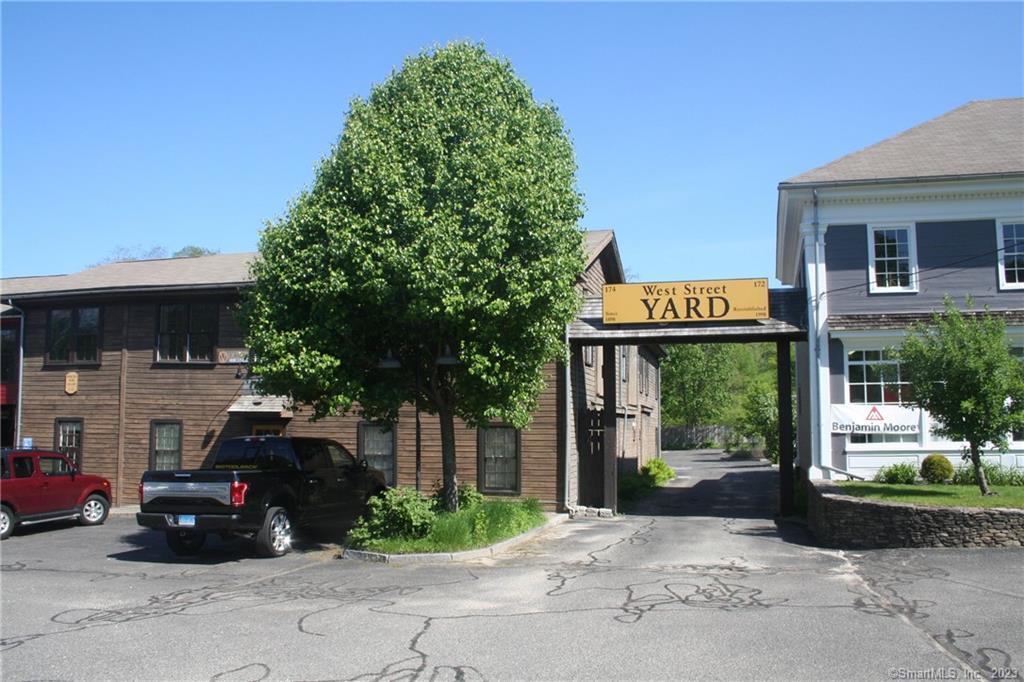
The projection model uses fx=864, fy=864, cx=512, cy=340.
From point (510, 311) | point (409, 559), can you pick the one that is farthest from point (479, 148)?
point (409, 559)

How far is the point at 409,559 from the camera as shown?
13.0 metres

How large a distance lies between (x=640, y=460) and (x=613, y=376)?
1288 centimetres

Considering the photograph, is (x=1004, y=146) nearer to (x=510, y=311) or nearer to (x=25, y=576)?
(x=510, y=311)

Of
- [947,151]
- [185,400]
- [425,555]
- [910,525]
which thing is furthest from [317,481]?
[947,151]

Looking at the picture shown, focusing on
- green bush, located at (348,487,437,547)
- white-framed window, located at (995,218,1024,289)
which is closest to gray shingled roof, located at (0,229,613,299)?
green bush, located at (348,487,437,547)

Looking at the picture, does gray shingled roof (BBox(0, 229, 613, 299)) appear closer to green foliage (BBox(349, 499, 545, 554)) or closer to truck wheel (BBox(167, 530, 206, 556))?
green foliage (BBox(349, 499, 545, 554))

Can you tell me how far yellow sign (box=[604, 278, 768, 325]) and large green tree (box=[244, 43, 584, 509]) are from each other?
13.6ft

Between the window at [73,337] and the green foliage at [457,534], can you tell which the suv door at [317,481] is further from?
the window at [73,337]

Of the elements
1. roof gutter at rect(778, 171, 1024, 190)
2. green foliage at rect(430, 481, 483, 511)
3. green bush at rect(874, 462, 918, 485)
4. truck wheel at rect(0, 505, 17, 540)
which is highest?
roof gutter at rect(778, 171, 1024, 190)

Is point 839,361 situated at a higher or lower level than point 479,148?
lower

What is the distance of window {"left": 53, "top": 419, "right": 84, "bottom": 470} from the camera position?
2248cm

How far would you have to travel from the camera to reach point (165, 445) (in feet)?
71.8

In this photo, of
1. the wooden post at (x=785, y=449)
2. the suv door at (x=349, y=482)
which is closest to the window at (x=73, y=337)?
the suv door at (x=349, y=482)

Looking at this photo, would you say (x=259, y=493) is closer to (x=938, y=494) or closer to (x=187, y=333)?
(x=187, y=333)
